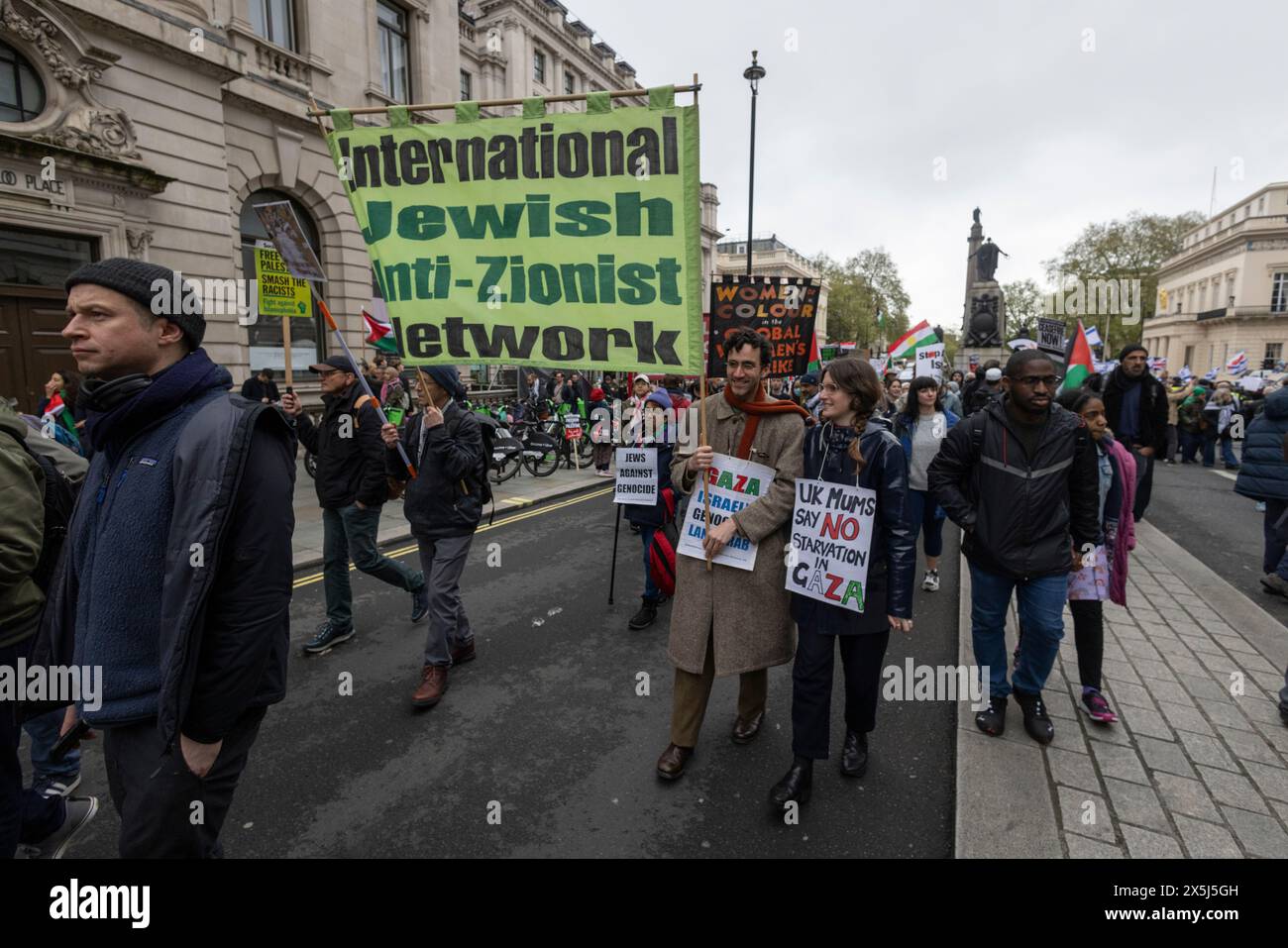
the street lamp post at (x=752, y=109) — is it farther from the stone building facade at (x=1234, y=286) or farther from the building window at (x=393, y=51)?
the stone building facade at (x=1234, y=286)

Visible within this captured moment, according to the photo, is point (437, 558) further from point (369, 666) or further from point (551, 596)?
point (551, 596)

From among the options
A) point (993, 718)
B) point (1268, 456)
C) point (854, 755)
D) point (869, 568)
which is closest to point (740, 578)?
point (869, 568)

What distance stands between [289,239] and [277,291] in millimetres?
1603

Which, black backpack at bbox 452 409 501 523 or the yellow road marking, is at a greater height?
black backpack at bbox 452 409 501 523

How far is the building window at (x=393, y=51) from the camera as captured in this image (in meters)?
18.1

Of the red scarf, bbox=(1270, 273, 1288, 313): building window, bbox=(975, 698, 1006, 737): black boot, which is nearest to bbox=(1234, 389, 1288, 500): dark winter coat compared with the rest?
bbox=(975, 698, 1006, 737): black boot

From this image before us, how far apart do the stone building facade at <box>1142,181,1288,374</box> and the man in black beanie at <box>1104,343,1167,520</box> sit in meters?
51.2

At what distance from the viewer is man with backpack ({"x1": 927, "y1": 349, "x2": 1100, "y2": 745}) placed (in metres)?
3.41

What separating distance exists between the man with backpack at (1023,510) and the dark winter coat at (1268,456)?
4065 mm

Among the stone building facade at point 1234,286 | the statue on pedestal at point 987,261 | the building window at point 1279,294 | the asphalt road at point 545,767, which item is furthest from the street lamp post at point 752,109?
the building window at point 1279,294

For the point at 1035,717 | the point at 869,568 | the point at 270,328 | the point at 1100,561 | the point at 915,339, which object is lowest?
the point at 1035,717

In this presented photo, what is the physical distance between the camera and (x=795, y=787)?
3076 mm

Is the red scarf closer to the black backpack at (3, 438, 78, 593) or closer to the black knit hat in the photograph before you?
the black knit hat

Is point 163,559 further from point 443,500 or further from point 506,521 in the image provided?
point 506,521
